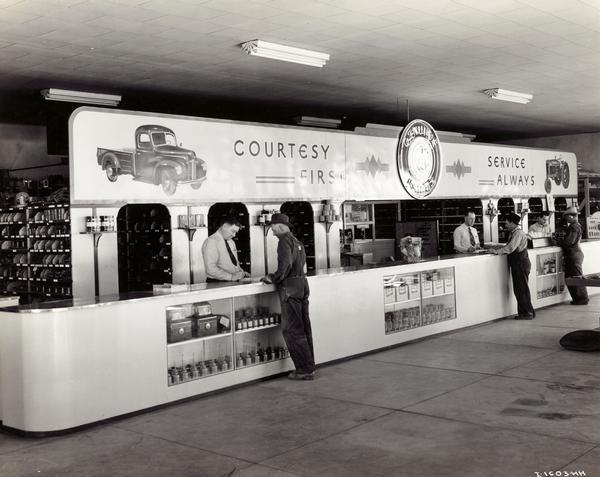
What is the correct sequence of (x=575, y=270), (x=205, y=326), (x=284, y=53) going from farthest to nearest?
(x=575, y=270)
(x=284, y=53)
(x=205, y=326)

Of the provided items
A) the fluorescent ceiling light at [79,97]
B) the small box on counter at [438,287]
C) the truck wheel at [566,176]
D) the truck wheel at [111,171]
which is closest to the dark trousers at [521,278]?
the small box on counter at [438,287]

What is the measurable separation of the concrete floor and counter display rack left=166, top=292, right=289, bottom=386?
1.14 feet

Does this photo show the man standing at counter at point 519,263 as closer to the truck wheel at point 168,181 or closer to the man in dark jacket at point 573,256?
the man in dark jacket at point 573,256

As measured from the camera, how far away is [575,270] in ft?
44.7

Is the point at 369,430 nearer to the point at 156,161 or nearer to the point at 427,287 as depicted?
the point at 156,161

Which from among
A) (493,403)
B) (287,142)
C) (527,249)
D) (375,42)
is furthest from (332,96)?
(493,403)

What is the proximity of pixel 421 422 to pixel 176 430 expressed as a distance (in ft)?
7.28

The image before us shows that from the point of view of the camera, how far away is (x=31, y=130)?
13.9 metres

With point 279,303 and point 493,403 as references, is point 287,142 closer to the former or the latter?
point 279,303

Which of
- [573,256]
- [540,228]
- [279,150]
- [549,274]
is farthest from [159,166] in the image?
[540,228]

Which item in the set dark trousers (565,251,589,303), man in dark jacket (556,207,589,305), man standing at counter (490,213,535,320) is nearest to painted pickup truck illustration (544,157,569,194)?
man in dark jacket (556,207,589,305)

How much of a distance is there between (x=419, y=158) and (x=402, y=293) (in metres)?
2.76

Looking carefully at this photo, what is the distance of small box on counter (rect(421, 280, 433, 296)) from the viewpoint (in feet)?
35.1

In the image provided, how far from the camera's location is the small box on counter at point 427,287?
35.1 feet
